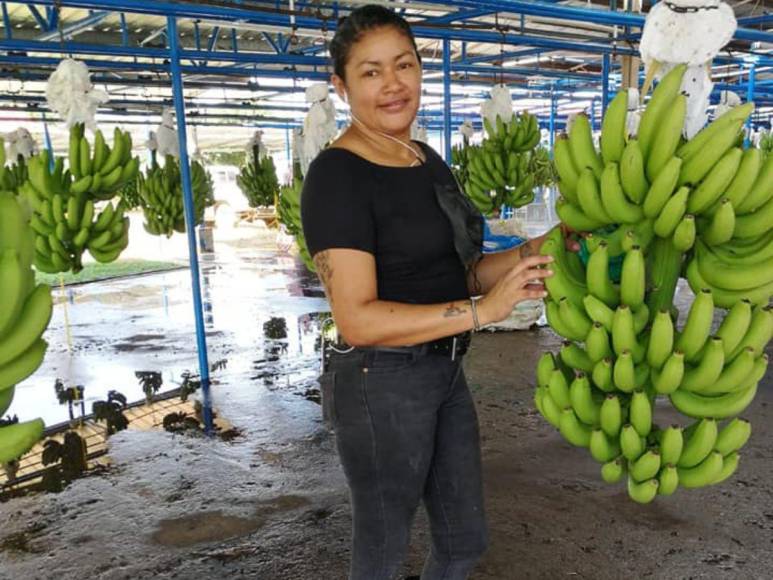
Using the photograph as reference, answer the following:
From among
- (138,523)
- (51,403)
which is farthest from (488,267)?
(51,403)

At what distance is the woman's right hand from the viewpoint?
1639 mm

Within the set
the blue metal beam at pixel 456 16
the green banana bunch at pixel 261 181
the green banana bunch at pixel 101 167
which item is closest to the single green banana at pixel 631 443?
the green banana bunch at pixel 101 167

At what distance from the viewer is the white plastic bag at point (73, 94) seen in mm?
3975

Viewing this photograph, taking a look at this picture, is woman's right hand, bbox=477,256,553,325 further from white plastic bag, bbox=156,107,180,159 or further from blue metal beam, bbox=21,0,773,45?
white plastic bag, bbox=156,107,180,159

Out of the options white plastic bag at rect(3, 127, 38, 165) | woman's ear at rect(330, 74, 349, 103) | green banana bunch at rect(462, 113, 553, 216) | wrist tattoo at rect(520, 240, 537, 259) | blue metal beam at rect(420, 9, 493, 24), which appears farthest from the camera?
green banana bunch at rect(462, 113, 553, 216)

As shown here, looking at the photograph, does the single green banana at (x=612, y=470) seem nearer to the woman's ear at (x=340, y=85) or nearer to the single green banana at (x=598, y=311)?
the single green banana at (x=598, y=311)

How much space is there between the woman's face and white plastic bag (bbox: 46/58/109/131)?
9.19 feet

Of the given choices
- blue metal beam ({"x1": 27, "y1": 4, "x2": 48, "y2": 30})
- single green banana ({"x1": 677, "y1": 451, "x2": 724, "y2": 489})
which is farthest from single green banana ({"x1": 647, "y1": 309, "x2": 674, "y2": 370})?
blue metal beam ({"x1": 27, "y1": 4, "x2": 48, "y2": 30})

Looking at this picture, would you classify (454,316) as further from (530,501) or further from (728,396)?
(530,501)

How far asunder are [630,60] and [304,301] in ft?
18.0

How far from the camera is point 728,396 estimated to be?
5.81 feet

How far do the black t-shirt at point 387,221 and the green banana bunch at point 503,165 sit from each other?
518cm

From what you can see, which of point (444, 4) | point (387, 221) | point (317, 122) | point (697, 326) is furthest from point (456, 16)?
point (697, 326)

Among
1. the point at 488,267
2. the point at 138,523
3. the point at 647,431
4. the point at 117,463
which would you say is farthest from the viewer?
the point at 117,463
